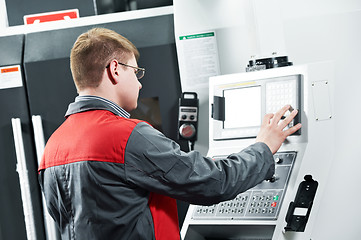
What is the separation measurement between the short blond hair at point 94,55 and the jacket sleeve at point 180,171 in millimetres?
268

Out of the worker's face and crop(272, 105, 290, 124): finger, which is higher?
the worker's face

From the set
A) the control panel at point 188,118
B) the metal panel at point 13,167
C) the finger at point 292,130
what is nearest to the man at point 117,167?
the finger at point 292,130

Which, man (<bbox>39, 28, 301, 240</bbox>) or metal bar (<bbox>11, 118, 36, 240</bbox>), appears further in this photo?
metal bar (<bbox>11, 118, 36, 240</bbox>)

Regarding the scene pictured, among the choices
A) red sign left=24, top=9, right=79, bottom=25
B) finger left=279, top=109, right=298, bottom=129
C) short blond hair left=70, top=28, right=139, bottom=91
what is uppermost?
red sign left=24, top=9, right=79, bottom=25

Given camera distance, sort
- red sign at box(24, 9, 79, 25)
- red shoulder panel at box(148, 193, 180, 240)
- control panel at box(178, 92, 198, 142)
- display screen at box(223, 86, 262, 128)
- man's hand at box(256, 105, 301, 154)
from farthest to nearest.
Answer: red sign at box(24, 9, 79, 25) → control panel at box(178, 92, 198, 142) → display screen at box(223, 86, 262, 128) → man's hand at box(256, 105, 301, 154) → red shoulder panel at box(148, 193, 180, 240)

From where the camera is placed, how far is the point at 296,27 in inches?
86.0

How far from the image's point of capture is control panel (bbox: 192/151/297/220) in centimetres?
177

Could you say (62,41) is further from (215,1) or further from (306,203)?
(306,203)

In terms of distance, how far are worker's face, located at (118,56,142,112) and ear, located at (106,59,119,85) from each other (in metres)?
0.02

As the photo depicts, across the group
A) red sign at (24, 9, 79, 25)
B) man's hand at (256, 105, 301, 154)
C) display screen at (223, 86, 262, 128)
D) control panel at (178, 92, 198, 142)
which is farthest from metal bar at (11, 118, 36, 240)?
man's hand at (256, 105, 301, 154)

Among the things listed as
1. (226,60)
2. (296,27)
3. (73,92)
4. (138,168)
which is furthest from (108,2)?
(138,168)

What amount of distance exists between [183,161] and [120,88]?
0.38 m

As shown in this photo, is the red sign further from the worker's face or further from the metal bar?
the worker's face

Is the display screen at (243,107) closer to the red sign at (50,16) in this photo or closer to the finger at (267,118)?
the finger at (267,118)
